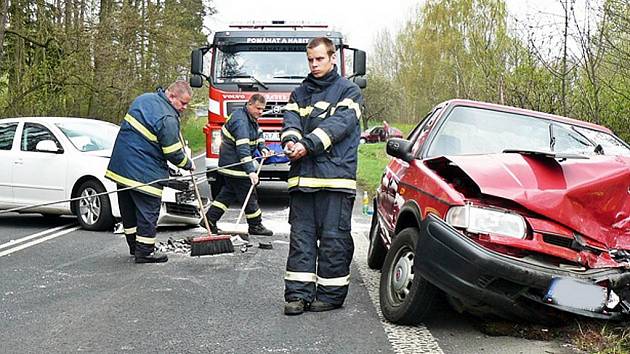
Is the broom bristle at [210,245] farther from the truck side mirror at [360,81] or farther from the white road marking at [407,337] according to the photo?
the truck side mirror at [360,81]

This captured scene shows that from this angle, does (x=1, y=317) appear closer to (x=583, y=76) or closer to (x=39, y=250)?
(x=39, y=250)

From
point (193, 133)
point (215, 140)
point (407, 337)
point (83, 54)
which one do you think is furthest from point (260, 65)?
point (193, 133)

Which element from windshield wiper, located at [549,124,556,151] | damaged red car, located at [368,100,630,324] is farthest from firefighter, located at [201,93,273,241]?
damaged red car, located at [368,100,630,324]

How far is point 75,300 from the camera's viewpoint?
5.73 meters

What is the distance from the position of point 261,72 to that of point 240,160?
3739mm

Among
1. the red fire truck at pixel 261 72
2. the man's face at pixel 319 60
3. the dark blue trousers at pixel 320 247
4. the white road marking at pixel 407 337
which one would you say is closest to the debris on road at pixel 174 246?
the white road marking at pixel 407 337

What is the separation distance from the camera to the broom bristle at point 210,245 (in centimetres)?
754

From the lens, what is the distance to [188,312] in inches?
211

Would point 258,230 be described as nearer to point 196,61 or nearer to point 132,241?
point 132,241

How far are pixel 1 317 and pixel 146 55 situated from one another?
2371 centimetres

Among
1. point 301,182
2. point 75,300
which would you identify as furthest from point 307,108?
point 75,300

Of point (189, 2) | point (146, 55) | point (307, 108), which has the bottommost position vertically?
point (307, 108)

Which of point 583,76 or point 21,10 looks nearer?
point 583,76

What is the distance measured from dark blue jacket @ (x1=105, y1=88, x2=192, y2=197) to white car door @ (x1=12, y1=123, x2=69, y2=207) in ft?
8.90
